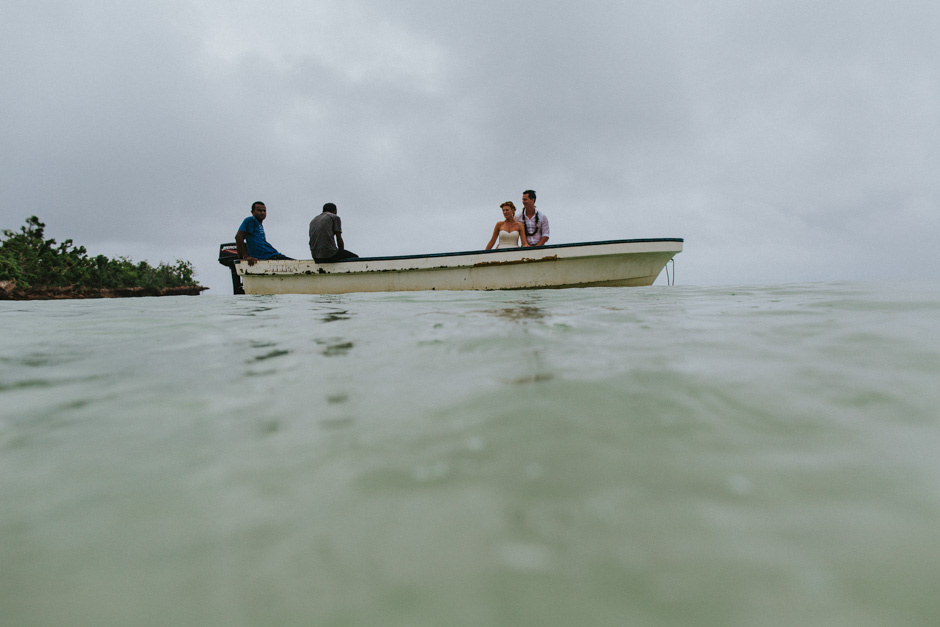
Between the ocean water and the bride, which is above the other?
the bride

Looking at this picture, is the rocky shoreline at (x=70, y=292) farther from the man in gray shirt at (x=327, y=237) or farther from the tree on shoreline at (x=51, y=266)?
the man in gray shirt at (x=327, y=237)

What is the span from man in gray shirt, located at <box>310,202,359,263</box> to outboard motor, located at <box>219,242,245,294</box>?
2.62 meters

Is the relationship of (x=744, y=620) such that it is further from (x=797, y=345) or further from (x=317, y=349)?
(x=317, y=349)

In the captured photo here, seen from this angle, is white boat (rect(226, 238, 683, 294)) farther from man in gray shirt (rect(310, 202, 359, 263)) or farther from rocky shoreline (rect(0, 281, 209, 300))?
rocky shoreline (rect(0, 281, 209, 300))

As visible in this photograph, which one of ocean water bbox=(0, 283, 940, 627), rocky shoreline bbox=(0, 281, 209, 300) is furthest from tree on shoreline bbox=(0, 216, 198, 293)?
ocean water bbox=(0, 283, 940, 627)

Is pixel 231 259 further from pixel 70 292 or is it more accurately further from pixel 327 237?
pixel 70 292

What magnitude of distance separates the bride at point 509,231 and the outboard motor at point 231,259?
6153 millimetres

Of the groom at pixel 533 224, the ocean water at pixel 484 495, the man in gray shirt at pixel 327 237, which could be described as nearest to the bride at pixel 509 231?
the groom at pixel 533 224

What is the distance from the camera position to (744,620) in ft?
1.78

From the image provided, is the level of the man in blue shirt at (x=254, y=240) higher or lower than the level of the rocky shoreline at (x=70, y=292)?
higher

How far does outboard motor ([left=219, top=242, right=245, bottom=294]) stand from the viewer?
1052cm

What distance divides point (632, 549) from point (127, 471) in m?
1.01

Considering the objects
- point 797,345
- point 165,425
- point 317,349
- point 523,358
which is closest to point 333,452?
point 165,425

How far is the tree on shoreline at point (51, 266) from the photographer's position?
16250mm
